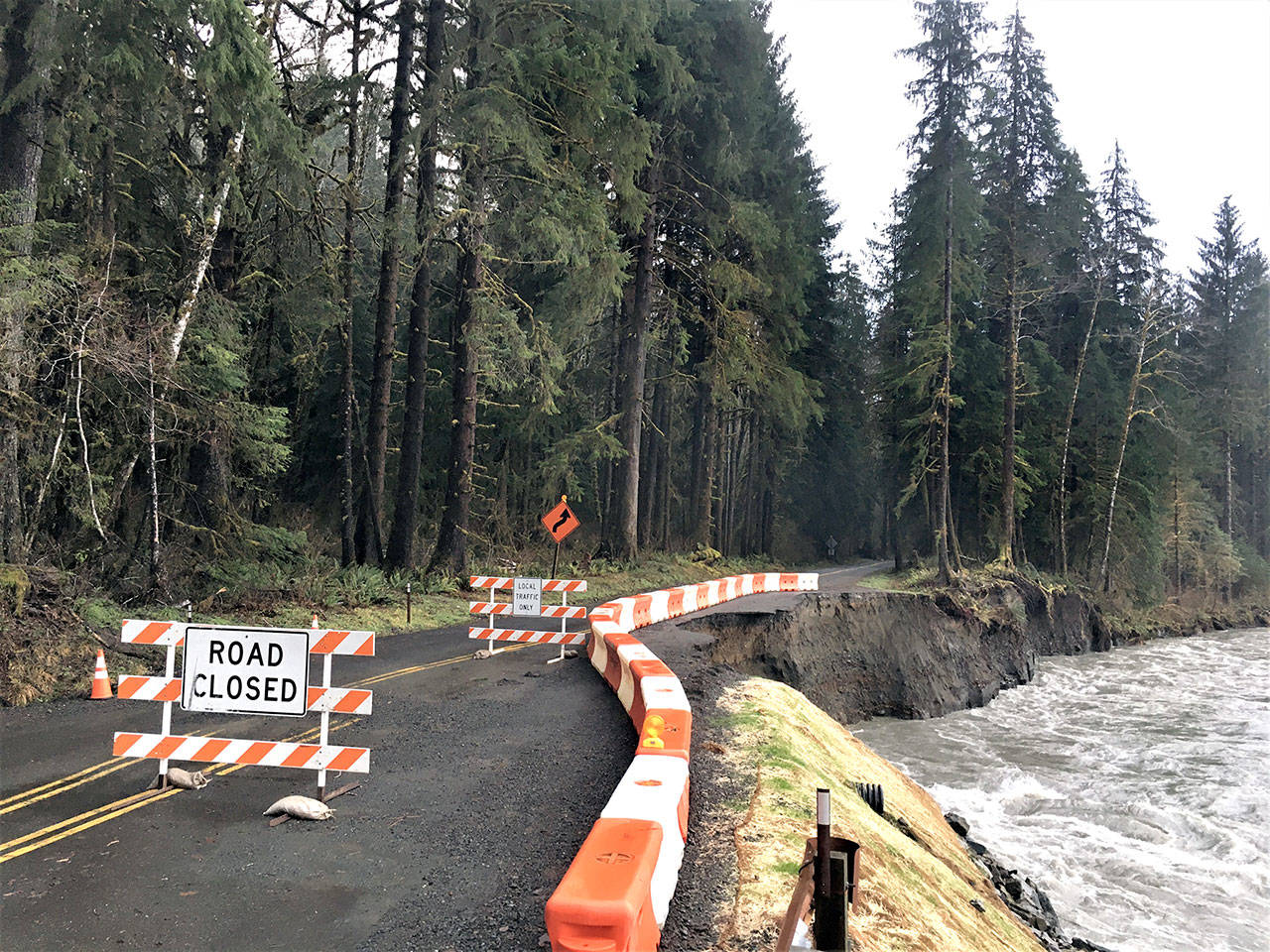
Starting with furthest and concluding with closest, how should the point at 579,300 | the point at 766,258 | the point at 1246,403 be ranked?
the point at 1246,403, the point at 766,258, the point at 579,300

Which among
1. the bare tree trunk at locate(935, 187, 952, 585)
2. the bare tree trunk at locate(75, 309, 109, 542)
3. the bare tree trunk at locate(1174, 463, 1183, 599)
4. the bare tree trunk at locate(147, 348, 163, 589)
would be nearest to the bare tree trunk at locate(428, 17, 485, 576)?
the bare tree trunk at locate(147, 348, 163, 589)

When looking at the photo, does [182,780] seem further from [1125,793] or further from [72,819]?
[1125,793]

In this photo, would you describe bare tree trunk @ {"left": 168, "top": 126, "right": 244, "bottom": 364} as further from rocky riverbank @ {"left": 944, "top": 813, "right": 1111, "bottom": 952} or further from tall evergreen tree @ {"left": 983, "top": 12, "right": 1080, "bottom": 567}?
tall evergreen tree @ {"left": 983, "top": 12, "right": 1080, "bottom": 567}

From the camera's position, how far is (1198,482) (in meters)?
46.7

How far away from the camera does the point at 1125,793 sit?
45.4 ft

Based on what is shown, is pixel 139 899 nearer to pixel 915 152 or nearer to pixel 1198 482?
pixel 915 152

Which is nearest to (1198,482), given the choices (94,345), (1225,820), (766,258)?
(766,258)

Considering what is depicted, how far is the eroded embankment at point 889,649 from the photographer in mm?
18406

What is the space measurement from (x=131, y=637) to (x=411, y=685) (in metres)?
4.38

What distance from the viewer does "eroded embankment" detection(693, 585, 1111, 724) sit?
18.4 metres

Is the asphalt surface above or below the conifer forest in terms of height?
below

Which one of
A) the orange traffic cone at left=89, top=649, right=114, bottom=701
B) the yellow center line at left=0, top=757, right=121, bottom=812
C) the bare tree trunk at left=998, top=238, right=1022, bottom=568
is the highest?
the bare tree trunk at left=998, top=238, right=1022, bottom=568

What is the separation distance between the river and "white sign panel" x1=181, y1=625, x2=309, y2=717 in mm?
8808

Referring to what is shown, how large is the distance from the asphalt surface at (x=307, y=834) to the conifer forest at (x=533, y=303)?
19.0ft
